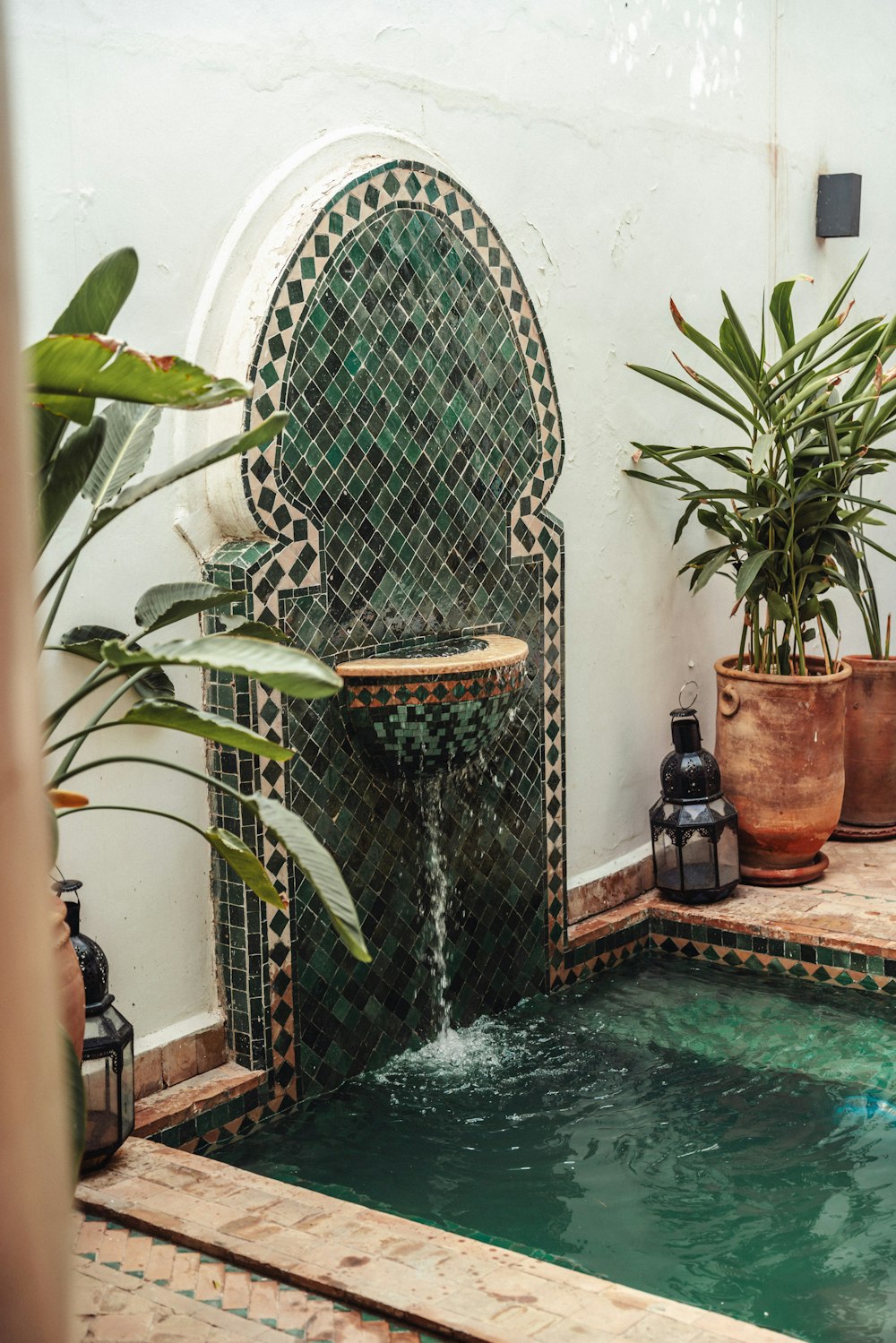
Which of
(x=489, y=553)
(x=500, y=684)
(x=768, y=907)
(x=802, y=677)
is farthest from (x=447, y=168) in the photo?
(x=768, y=907)

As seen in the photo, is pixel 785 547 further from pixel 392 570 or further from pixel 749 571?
pixel 392 570

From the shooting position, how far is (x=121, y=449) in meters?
2.75

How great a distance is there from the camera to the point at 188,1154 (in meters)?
3.29

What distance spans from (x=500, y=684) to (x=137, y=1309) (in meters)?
1.96

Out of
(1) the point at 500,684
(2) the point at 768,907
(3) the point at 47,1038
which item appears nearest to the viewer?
(3) the point at 47,1038

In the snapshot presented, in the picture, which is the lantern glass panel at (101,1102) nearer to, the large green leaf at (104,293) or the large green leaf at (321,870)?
the large green leaf at (321,870)

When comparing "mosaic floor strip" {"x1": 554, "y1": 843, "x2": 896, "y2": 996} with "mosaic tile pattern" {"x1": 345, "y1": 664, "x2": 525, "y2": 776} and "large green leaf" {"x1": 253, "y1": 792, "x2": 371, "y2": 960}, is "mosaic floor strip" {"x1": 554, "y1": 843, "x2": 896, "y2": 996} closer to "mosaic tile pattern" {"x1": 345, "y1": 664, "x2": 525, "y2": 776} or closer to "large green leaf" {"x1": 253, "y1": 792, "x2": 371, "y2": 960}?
"mosaic tile pattern" {"x1": 345, "y1": 664, "x2": 525, "y2": 776}

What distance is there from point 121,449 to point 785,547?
309 cm

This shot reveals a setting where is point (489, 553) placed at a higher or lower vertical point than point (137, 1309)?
higher

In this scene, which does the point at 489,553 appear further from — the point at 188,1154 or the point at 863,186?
the point at 863,186

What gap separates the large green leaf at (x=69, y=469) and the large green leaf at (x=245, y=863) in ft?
2.01

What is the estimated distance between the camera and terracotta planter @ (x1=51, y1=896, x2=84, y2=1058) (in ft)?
8.42

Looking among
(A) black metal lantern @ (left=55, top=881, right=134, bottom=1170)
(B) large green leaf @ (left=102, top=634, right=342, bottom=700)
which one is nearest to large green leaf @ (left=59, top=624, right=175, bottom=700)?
(A) black metal lantern @ (left=55, top=881, right=134, bottom=1170)

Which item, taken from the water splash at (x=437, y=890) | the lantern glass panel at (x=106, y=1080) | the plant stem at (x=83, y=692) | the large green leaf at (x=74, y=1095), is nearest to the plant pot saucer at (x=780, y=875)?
the water splash at (x=437, y=890)
